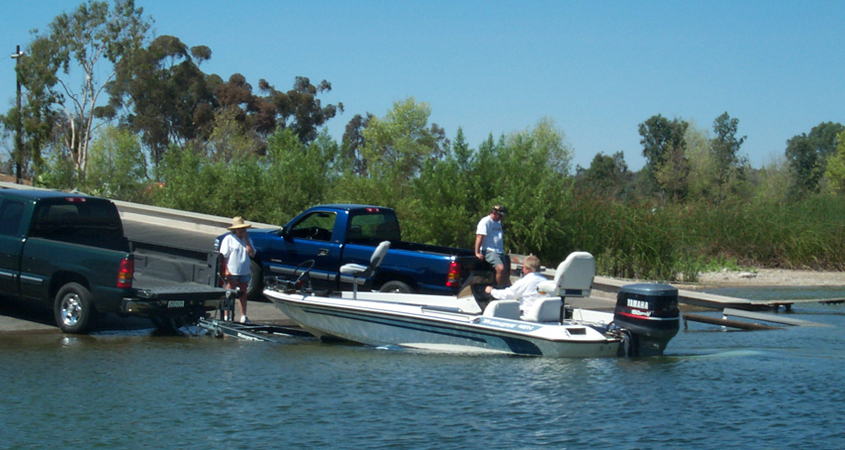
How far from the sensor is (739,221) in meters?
28.1

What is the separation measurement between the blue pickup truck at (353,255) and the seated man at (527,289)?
1.62 m

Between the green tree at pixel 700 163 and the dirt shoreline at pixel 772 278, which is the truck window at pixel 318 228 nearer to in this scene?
the dirt shoreline at pixel 772 278

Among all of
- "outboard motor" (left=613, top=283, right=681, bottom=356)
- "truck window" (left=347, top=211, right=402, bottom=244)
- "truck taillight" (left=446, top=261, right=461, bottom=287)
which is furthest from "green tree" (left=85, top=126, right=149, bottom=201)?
"outboard motor" (left=613, top=283, right=681, bottom=356)

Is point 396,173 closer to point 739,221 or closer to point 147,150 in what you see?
point 739,221

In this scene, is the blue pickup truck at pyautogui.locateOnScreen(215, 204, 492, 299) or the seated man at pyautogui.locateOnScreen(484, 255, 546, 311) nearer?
the seated man at pyautogui.locateOnScreen(484, 255, 546, 311)

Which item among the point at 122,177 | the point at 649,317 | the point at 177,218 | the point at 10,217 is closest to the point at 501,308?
the point at 649,317

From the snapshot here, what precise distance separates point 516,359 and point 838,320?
831cm

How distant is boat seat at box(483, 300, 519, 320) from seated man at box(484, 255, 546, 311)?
0.64ft

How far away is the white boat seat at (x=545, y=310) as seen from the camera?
430 inches

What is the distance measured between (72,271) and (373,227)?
16.4 feet

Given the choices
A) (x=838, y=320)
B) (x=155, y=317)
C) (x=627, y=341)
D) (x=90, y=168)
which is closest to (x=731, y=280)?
(x=838, y=320)

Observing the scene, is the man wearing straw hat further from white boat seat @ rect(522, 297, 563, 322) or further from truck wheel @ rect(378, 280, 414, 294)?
white boat seat @ rect(522, 297, 563, 322)

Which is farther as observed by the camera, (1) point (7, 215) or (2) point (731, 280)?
(2) point (731, 280)

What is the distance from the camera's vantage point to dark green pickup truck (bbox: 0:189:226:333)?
1130 cm
